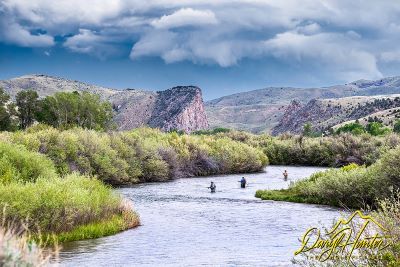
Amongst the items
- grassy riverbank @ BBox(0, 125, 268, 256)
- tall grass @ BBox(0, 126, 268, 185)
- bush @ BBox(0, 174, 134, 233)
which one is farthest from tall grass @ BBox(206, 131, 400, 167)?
bush @ BBox(0, 174, 134, 233)

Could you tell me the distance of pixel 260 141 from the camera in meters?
133

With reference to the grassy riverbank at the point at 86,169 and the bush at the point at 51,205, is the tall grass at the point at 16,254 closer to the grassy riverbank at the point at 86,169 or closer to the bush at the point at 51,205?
the grassy riverbank at the point at 86,169

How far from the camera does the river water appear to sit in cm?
2830

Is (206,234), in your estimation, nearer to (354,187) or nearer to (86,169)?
(354,187)

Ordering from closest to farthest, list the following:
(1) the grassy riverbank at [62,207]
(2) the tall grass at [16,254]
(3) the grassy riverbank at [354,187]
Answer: (2) the tall grass at [16,254] → (1) the grassy riverbank at [62,207] → (3) the grassy riverbank at [354,187]

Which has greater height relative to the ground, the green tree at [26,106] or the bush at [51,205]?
the green tree at [26,106]

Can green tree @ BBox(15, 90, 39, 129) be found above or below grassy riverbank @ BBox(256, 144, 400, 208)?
above

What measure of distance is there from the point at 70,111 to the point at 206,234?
98487mm

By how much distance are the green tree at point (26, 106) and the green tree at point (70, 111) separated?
1716 mm

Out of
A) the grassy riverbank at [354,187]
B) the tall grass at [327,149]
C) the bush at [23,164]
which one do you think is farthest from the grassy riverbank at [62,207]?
the tall grass at [327,149]

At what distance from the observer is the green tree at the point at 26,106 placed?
128m

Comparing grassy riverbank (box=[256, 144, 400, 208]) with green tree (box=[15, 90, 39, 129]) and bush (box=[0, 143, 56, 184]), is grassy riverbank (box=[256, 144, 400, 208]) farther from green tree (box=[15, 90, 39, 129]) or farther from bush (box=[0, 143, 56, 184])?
green tree (box=[15, 90, 39, 129])

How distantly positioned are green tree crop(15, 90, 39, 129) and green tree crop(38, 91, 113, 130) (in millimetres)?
1716

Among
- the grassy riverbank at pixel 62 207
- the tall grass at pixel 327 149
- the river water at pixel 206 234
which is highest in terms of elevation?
the tall grass at pixel 327 149
